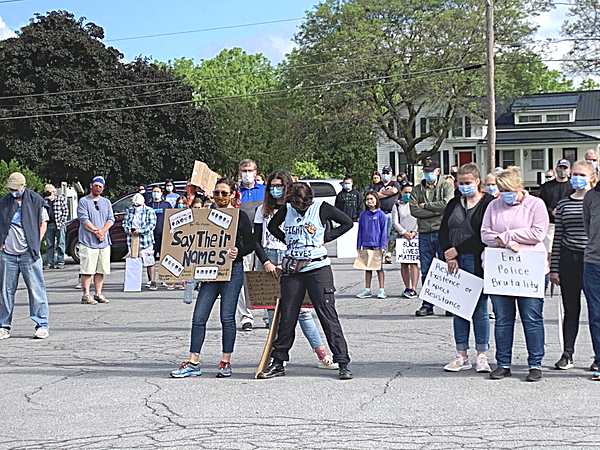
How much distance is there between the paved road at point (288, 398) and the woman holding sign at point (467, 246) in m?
0.29

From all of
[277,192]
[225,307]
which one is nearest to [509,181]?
[277,192]

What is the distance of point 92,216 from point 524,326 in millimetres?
8570

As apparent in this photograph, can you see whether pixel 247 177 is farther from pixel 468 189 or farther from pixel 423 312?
pixel 423 312

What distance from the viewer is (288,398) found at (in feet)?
23.6

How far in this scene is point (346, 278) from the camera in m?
17.5

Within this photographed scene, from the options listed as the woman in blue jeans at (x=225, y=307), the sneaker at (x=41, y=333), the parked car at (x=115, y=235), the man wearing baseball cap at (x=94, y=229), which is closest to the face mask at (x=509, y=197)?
the woman in blue jeans at (x=225, y=307)

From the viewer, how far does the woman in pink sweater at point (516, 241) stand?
300 inches

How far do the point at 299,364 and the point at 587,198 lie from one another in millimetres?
3254

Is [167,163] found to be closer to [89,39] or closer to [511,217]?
[89,39]

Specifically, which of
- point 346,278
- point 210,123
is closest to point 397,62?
point 210,123

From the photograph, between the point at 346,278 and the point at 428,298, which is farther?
the point at 346,278

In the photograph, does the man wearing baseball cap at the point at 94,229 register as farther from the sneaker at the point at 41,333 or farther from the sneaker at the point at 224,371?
the sneaker at the point at 224,371

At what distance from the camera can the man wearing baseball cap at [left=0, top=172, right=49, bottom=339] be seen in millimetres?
10758

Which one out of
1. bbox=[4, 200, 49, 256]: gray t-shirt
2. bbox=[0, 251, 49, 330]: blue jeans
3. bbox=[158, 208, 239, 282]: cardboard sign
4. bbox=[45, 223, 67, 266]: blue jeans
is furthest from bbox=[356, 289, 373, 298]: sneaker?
bbox=[45, 223, 67, 266]: blue jeans
